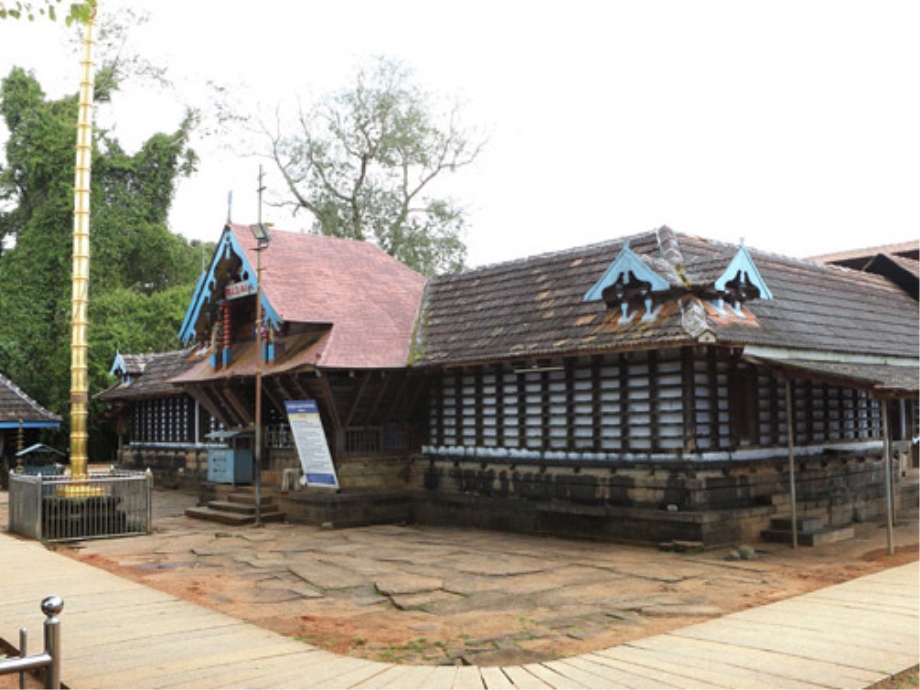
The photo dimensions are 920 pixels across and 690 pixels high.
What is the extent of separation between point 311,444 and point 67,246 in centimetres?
2196

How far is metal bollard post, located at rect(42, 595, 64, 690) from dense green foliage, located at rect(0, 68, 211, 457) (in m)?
29.7

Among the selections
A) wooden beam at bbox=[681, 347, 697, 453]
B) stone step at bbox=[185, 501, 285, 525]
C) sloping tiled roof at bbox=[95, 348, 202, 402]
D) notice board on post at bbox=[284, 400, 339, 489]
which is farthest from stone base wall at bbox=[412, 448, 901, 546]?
sloping tiled roof at bbox=[95, 348, 202, 402]

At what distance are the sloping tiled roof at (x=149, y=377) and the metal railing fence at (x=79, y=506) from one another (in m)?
9.36

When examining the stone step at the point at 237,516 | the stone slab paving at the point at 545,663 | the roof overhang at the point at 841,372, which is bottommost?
the stone step at the point at 237,516

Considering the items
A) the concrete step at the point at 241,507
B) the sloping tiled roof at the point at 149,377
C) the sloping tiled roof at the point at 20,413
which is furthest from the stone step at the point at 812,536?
the sloping tiled roof at the point at 20,413

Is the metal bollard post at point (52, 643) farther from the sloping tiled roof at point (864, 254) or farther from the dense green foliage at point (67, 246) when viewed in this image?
the dense green foliage at point (67, 246)

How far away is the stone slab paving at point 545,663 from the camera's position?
19.8ft

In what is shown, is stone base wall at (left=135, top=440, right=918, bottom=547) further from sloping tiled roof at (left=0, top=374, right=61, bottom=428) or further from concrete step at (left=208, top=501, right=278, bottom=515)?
sloping tiled roof at (left=0, top=374, right=61, bottom=428)

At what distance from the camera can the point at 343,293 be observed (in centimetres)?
1773

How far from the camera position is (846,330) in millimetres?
15164

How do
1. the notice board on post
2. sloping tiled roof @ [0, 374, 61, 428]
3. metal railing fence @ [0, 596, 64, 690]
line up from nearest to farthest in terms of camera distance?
metal railing fence @ [0, 596, 64, 690] → the notice board on post → sloping tiled roof @ [0, 374, 61, 428]

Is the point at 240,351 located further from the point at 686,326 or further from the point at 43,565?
the point at 686,326

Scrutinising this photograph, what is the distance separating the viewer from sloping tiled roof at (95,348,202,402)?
2567cm

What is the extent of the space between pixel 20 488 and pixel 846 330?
50.9 feet
